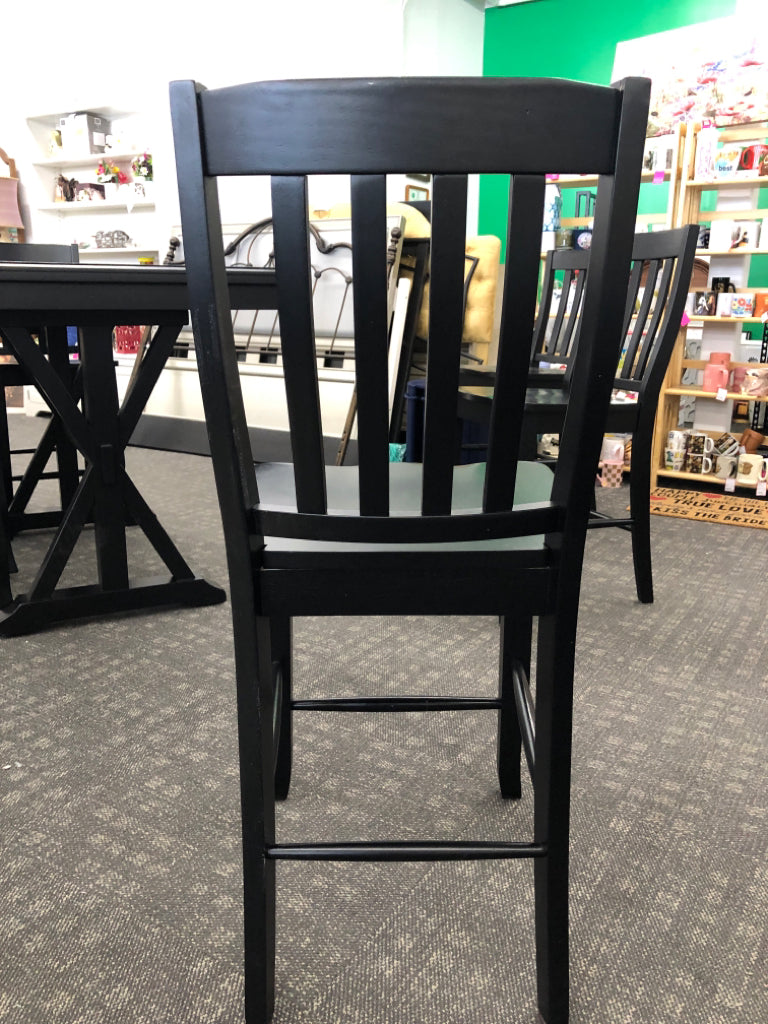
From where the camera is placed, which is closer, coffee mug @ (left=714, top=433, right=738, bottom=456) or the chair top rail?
the chair top rail

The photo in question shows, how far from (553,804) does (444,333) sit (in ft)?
1.70

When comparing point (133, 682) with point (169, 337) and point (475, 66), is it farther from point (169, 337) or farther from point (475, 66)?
point (475, 66)

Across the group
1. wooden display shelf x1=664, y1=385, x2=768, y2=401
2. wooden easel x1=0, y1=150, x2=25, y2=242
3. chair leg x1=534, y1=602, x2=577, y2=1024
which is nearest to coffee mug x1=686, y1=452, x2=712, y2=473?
wooden display shelf x1=664, y1=385, x2=768, y2=401

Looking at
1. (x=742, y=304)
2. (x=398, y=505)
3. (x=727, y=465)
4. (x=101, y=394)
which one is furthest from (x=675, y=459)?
(x=398, y=505)

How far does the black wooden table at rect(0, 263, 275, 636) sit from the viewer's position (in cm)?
178

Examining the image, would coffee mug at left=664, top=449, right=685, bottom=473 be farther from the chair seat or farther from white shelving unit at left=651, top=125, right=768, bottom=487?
the chair seat

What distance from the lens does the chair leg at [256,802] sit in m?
0.85

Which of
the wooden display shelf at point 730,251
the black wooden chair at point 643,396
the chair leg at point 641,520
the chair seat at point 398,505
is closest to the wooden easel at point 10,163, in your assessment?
the wooden display shelf at point 730,251

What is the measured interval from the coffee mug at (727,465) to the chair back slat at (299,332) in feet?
9.97

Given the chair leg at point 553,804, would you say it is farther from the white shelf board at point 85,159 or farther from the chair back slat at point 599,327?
the white shelf board at point 85,159

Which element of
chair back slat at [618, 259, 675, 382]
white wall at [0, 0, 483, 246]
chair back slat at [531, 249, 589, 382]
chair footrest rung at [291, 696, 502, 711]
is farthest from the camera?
white wall at [0, 0, 483, 246]

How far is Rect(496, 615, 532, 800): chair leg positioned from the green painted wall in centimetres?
502

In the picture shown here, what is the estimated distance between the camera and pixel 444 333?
73 centimetres

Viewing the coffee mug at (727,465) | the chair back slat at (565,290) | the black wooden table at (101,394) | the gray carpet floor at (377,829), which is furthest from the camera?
the coffee mug at (727,465)
